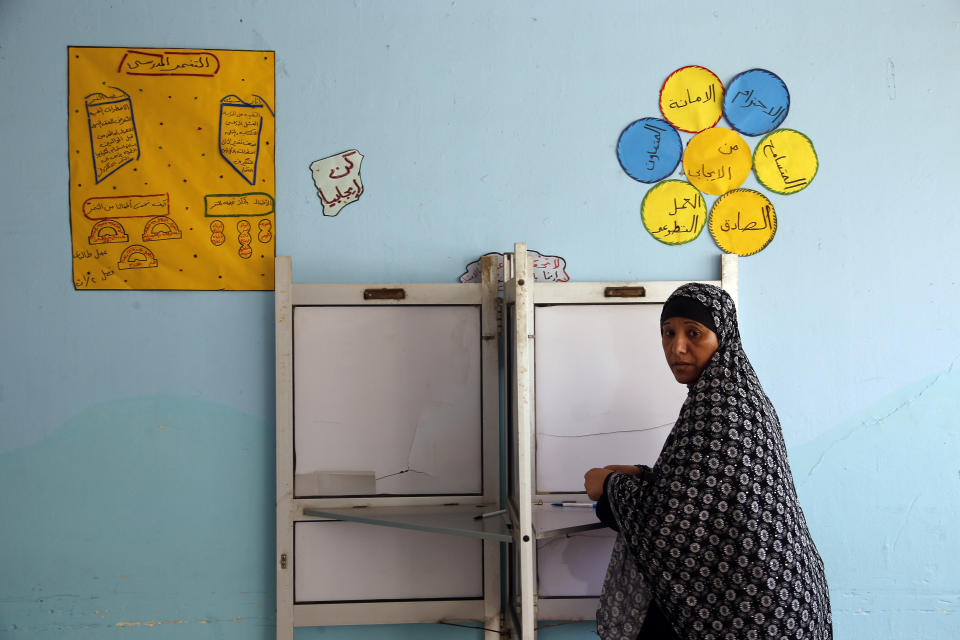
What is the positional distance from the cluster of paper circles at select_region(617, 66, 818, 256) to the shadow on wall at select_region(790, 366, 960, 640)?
656mm

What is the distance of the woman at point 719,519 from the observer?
137 cm

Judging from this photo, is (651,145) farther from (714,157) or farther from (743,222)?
(743,222)

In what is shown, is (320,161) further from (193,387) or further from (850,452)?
(850,452)

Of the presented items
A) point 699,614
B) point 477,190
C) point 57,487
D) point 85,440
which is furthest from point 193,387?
point 699,614

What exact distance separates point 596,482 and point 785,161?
Answer: 114cm

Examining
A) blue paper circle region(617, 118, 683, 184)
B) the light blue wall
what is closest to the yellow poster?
the light blue wall

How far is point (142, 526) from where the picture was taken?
6.53 ft

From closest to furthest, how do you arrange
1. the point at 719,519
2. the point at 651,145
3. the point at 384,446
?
the point at 719,519, the point at 384,446, the point at 651,145

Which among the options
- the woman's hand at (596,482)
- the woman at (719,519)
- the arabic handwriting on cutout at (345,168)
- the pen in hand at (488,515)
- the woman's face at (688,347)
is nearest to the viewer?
the woman at (719,519)

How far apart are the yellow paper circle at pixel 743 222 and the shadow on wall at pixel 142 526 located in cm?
144

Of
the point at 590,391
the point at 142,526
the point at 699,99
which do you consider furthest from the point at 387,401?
the point at 699,99

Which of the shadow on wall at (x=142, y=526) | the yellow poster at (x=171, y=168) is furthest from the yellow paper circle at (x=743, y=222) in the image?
the shadow on wall at (x=142, y=526)

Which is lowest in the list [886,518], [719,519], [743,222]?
[886,518]

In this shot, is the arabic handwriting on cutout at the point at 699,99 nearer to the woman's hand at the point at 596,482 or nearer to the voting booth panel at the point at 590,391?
the voting booth panel at the point at 590,391
